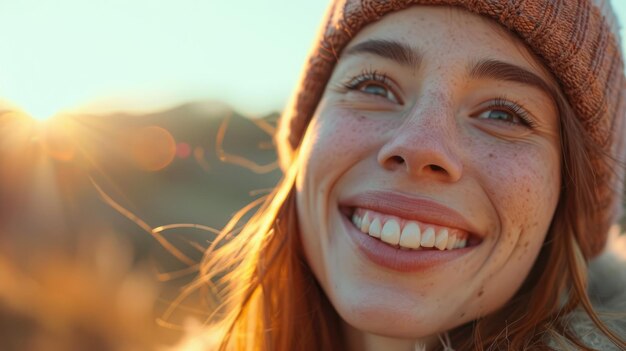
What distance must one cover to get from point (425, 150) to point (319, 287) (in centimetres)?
81

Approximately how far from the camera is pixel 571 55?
188 centimetres

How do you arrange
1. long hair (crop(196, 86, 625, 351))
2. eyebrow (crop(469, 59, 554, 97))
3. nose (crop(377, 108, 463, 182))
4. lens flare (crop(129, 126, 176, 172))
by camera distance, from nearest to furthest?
nose (crop(377, 108, 463, 182)) → eyebrow (crop(469, 59, 554, 97)) → long hair (crop(196, 86, 625, 351)) → lens flare (crop(129, 126, 176, 172))

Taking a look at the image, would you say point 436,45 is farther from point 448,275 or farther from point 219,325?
point 219,325

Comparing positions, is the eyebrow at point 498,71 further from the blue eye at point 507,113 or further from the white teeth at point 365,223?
the white teeth at point 365,223

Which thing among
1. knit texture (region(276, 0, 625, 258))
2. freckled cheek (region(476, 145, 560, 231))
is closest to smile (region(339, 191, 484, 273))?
freckled cheek (region(476, 145, 560, 231))

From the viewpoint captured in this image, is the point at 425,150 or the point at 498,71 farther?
the point at 498,71

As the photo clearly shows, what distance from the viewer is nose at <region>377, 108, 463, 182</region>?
1673 millimetres

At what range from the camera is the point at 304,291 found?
223cm

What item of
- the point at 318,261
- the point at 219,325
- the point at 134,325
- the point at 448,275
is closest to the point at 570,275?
the point at 448,275

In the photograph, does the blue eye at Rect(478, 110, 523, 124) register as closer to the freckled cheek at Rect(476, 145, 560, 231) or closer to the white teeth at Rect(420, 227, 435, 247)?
the freckled cheek at Rect(476, 145, 560, 231)

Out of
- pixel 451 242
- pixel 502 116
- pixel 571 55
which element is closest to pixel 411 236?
pixel 451 242

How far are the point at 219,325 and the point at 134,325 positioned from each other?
6.06 ft

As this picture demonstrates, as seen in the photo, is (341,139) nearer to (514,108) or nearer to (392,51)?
(392,51)

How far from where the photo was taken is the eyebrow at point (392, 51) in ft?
6.02
